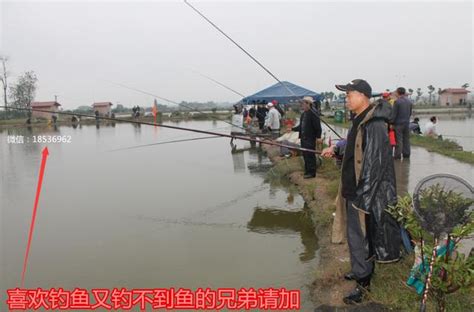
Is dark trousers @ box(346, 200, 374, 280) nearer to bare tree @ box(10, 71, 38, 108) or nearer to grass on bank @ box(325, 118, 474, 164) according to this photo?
grass on bank @ box(325, 118, 474, 164)

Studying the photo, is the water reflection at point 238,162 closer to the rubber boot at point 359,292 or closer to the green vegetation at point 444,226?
the rubber boot at point 359,292

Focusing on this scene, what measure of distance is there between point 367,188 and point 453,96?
66.6 meters

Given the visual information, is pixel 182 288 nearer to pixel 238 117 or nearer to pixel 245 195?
pixel 245 195

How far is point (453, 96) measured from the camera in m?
61.1

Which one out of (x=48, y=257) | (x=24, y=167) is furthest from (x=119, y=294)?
(x=24, y=167)

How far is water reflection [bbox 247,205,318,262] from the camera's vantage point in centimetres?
539

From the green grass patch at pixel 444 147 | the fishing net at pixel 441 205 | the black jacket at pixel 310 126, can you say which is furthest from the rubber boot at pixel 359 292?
the green grass patch at pixel 444 147

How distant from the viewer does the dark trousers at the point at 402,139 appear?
9.11 metres

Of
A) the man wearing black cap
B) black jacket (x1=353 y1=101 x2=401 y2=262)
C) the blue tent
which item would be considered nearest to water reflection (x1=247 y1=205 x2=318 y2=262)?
the man wearing black cap

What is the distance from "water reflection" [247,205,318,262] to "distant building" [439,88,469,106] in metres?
61.3

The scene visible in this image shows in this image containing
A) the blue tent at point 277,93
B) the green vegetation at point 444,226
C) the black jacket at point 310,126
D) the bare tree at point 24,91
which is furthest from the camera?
the bare tree at point 24,91

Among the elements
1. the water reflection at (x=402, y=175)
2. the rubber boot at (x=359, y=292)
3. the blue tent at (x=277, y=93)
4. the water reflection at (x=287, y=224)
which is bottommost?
the water reflection at (x=287, y=224)

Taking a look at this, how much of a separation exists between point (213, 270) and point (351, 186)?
80.4 inches

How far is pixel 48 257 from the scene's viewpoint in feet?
16.9
